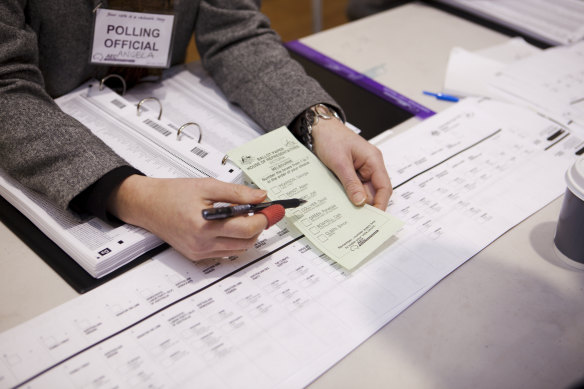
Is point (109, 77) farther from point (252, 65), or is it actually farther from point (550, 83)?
point (550, 83)

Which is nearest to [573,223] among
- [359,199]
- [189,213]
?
[359,199]

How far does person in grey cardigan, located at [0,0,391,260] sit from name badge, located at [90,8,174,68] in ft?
0.06

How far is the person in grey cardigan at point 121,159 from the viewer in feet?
2.15

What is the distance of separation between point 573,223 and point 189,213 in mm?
571

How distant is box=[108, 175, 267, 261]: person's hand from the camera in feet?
2.07

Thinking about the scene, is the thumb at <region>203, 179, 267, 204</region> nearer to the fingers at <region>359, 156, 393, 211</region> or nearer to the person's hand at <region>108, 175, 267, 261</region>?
the person's hand at <region>108, 175, 267, 261</region>

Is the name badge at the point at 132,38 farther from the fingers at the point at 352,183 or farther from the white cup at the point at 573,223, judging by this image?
the white cup at the point at 573,223

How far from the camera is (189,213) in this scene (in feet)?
2.07

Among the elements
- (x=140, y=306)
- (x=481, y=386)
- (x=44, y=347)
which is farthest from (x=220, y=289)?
(x=481, y=386)

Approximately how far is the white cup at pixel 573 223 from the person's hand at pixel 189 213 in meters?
0.45

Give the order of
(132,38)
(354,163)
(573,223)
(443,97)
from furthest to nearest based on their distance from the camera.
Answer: (443,97), (132,38), (354,163), (573,223)

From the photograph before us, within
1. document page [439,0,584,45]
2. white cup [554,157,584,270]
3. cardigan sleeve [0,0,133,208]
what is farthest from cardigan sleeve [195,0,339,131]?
document page [439,0,584,45]

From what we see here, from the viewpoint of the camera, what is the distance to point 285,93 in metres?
0.93

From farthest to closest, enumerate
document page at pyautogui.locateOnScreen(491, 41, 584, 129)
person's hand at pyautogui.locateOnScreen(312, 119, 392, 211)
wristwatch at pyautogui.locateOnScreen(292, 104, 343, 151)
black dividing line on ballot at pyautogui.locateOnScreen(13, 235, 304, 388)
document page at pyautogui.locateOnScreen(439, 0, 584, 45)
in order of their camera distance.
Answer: document page at pyautogui.locateOnScreen(439, 0, 584, 45), document page at pyautogui.locateOnScreen(491, 41, 584, 129), wristwatch at pyautogui.locateOnScreen(292, 104, 343, 151), person's hand at pyautogui.locateOnScreen(312, 119, 392, 211), black dividing line on ballot at pyautogui.locateOnScreen(13, 235, 304, 388)
